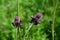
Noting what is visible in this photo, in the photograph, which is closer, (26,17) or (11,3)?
(26,17)

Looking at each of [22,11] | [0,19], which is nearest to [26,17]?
[22,11]

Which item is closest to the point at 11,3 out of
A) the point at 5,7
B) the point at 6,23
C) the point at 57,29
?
the point at 5,7

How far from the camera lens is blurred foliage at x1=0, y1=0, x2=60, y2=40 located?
8.45 feet

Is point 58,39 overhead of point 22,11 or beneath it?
beneath

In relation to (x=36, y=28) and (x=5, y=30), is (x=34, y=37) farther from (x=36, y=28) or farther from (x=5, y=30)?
(x=5, y=30)

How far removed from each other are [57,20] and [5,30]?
72 centimetres

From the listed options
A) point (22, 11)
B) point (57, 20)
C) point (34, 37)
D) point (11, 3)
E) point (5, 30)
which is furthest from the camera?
point (11, 3)

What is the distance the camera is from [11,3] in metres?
3.51

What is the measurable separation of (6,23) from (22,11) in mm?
478

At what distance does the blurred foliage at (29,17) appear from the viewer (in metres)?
2.58

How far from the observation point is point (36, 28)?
8.61 feet

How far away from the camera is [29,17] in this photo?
297cm

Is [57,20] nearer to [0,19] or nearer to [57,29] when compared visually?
[57,29]

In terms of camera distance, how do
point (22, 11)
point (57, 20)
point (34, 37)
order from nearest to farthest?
1. point (34, 37)
2. point (57, 20)
3. point (22, 11)
